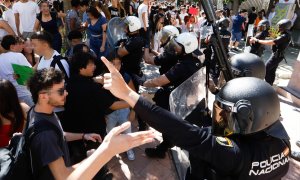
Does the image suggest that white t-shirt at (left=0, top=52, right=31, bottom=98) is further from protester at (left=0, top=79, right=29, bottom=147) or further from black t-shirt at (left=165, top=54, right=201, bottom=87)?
black t-shirt at (left=165, top=54, right=201, bottom=87)

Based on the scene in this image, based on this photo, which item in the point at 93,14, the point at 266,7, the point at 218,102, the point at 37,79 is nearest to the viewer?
the point at 218,102

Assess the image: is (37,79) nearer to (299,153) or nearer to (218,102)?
(218,102)

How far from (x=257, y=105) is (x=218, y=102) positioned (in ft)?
0.74

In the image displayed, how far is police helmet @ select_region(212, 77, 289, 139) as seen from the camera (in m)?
1.53

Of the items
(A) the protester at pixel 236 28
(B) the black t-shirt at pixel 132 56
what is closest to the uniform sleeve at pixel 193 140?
(B) the black t-shirt at pixel 132 56

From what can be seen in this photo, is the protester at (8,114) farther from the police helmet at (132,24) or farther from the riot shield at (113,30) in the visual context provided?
the riot shield at (113,30)

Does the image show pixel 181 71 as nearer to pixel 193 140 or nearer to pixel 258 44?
pixel 193 140

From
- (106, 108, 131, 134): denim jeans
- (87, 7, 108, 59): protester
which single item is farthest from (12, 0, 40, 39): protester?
(106, 108, 131, 134): denim jeans

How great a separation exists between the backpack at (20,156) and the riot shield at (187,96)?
0.98m

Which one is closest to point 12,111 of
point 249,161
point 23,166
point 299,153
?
point 23,166

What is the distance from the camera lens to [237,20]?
11.3 metres

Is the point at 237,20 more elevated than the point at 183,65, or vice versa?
the point at 183,65

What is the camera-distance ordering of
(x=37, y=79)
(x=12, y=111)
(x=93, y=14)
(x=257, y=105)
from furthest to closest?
(x=93, y=14), (x=12, y=111), (x=37, y=79), (x=257, y=105)

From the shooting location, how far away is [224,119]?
1667mm
